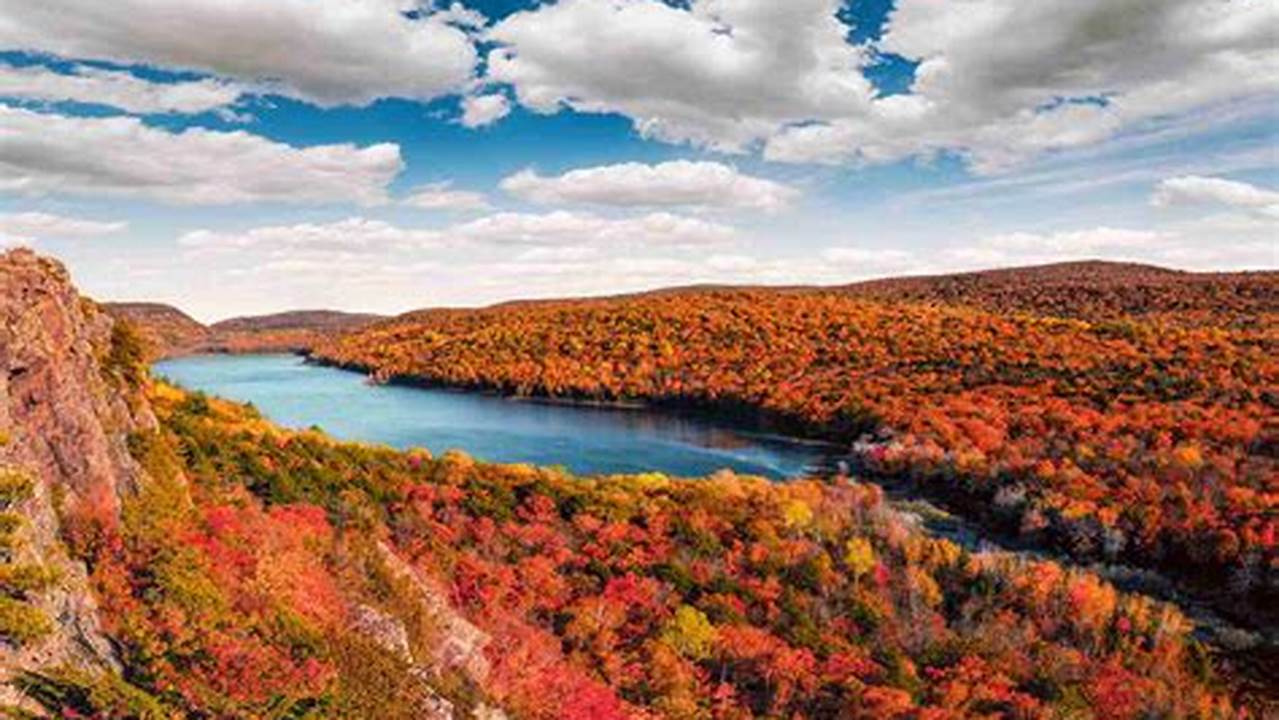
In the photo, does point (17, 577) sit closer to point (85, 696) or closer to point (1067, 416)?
point (85, 696)

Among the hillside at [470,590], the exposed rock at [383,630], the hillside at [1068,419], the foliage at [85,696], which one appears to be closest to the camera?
the foliage at [85,696]

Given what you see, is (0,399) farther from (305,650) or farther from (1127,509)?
(1127,509)

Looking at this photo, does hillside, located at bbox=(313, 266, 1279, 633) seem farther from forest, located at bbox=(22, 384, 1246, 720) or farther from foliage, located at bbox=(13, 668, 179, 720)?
foliage, located at bbox=(13, 668, 179, 720)

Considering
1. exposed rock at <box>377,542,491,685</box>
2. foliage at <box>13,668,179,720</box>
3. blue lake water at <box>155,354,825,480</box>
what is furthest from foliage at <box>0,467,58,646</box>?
blue lake water at <box>155,354,825,480</box>

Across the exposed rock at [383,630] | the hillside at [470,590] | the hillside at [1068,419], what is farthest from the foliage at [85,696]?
the hillside at [1068,419]

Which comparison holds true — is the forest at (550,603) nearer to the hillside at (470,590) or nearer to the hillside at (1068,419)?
the hillside at (470,590)

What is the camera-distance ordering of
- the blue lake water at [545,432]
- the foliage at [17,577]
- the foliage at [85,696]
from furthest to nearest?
1. the blue lake water at [545,432]
2. the foliage at [17,577]
3. the foliage at [85,696]
